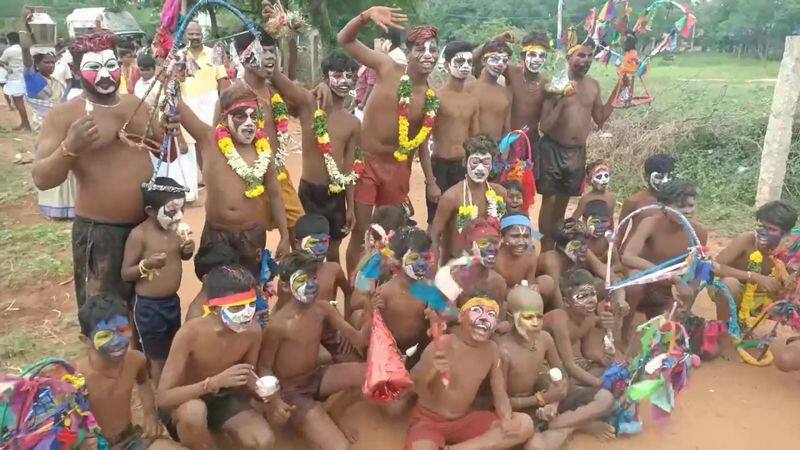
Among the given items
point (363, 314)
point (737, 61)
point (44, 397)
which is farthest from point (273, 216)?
point (737, 61)

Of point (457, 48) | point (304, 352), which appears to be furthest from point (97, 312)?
point (457, 48)

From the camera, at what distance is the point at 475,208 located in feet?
16.4

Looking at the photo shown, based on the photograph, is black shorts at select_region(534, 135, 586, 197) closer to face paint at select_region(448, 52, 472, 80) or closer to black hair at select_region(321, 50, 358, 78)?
face paint at select_region(448, 52, 472, 80)

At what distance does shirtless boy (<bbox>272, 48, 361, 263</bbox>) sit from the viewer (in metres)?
5.23

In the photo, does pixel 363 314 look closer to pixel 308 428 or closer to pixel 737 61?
pixel 308 428

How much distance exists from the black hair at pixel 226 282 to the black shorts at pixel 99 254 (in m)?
0.75

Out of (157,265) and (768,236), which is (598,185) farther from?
(157,265)

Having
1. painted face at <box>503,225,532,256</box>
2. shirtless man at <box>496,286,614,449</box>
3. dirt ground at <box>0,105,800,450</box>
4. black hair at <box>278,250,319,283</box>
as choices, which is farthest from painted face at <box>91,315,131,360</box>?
painted face at <box>503,225,532,256</box>

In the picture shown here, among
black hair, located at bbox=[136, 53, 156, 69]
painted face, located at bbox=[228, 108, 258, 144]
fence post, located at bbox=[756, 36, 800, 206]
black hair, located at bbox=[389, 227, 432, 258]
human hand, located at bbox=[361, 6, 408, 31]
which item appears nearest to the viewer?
black hair, located at bbox=[389, 227, 432, 258]

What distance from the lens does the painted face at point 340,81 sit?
205 inches

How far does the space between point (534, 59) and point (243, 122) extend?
290 centimetres

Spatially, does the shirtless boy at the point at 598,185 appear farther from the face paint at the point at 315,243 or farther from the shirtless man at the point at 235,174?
the shirtless man at the point at 235,174

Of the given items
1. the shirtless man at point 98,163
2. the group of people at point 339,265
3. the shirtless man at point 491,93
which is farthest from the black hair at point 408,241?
the shirtless man at point 491,93

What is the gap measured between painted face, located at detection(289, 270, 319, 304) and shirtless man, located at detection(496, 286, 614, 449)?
1.23 meters
